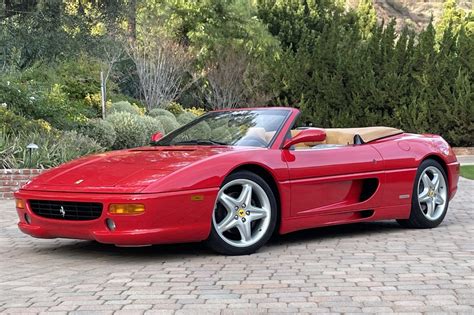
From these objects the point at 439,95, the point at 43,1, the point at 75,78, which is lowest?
the point at 439,95

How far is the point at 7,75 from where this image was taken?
16094 mm

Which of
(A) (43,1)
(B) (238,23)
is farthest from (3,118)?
(B) (238,23)

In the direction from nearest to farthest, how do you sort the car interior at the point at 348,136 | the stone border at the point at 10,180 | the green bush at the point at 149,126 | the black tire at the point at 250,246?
1. the black tire at the point at 250,246
2. the car interior at the point at 348,136
3. the stone border at the point at 10,180
4. the green bush at the point at 149,126

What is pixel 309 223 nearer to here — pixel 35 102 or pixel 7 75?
pixel 35 102

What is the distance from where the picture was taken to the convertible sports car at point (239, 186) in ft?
19.1

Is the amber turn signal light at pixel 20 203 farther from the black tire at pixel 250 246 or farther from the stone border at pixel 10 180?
the stone border at pixel 10 180

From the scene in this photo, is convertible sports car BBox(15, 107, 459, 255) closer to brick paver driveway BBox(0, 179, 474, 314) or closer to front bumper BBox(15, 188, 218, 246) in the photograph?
front bumper BBox(15, 188, 218, 246)

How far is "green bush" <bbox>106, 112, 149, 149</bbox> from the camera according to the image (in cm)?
1659

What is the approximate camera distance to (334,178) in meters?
6.95

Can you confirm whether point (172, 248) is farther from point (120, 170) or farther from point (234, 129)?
point (234, 129)

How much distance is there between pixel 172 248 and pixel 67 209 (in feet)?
3.76

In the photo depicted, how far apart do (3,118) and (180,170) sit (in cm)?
804

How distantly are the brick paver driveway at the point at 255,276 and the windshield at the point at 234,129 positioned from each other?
1006 mm

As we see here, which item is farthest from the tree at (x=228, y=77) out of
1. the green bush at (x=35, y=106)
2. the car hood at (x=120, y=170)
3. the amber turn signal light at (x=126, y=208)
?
the amber turn signal light at (x=126, y=208)
